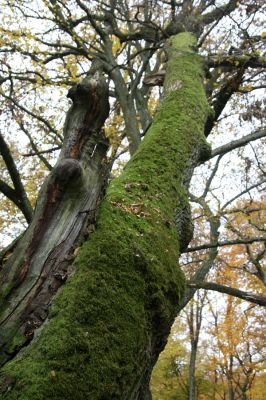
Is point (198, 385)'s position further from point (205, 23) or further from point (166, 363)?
point (205, 23)

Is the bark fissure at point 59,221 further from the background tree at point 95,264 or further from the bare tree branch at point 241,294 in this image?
the bare tree branch at point 241,294

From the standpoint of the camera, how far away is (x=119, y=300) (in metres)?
1.56

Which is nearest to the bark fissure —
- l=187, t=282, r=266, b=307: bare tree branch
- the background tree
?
the background tree

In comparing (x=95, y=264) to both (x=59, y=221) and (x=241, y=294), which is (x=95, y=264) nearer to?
(x=59, y=221)

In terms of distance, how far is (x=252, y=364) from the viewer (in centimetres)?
1503

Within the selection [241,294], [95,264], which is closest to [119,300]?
[95,264]

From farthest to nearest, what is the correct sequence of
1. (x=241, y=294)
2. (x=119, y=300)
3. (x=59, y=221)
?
(x=241, y=294), (x=59, y=221), (x=119, y=300)

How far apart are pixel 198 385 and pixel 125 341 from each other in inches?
755

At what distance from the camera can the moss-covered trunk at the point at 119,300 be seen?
1280mm

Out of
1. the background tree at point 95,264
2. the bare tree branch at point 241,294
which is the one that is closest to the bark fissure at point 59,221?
the background tree at point 95,264

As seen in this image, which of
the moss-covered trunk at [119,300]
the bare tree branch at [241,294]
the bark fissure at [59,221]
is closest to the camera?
the moss-covered trunk at [119,300]

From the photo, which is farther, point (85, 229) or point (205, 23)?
point (205, 23)

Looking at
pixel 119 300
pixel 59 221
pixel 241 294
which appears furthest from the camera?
pixel 241 294

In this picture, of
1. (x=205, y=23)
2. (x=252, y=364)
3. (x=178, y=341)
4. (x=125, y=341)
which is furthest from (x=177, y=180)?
(x=178, y=341)
